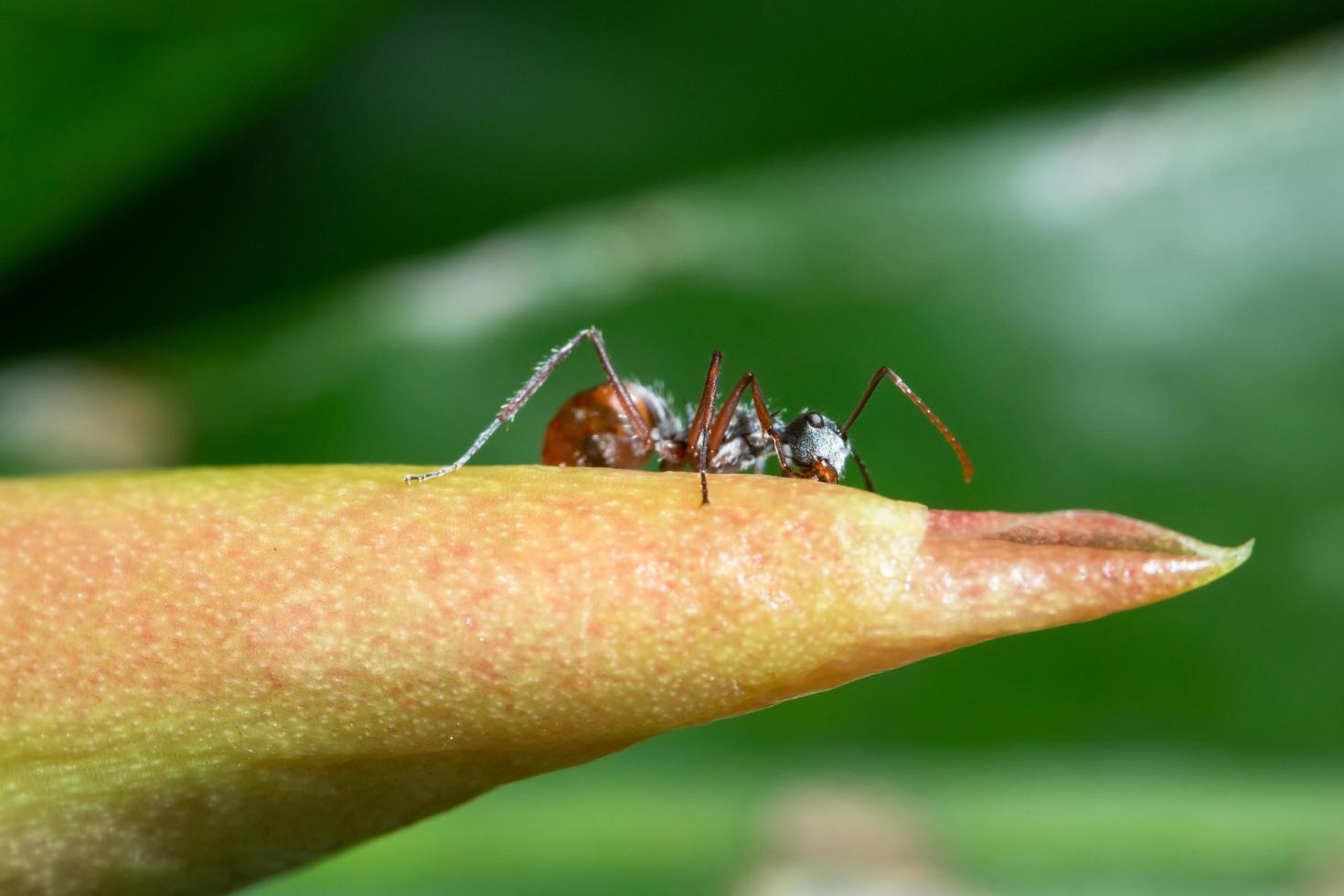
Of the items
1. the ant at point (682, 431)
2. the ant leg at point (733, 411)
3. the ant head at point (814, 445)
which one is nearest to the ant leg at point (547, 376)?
the ant at point (682, 431)

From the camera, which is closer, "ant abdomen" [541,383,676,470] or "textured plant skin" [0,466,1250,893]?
"textured plant skin" [0,466,1250,893]

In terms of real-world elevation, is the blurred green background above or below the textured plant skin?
above

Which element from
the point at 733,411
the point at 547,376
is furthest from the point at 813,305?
the point at 547,376

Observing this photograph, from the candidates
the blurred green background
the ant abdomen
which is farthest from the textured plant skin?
the blurred green background

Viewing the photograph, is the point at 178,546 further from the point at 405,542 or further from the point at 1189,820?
the point at 1189,820

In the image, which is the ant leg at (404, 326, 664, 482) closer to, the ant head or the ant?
the ant

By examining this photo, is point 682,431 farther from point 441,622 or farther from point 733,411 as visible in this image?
point 441,622
